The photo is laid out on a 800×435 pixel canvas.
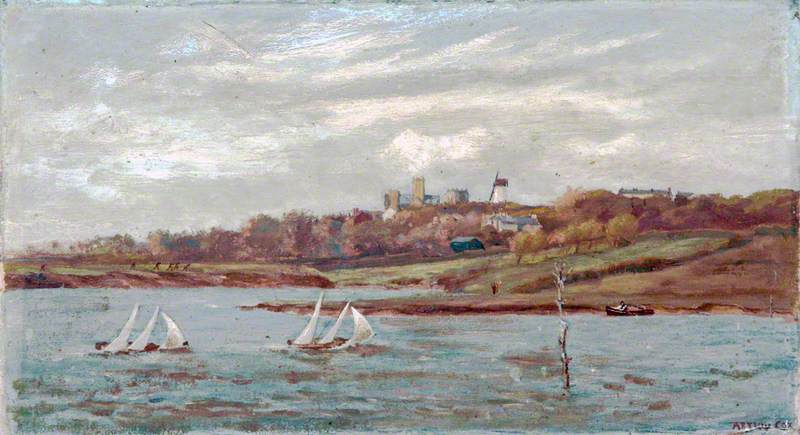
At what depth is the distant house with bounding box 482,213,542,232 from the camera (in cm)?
609

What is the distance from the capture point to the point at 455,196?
241 inches

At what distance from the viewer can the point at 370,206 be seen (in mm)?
6152

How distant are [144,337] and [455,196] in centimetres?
264

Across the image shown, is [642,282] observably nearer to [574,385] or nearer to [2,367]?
[574,385]

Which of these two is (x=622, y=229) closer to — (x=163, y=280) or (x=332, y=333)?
(x=332, y=333)

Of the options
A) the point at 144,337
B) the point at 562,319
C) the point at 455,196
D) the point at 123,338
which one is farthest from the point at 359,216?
the point at 123,338

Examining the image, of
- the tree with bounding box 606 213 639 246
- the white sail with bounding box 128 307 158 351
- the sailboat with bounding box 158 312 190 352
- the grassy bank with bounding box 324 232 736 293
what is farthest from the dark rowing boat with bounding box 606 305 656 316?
the white sail with bounding box 128 307 158 351

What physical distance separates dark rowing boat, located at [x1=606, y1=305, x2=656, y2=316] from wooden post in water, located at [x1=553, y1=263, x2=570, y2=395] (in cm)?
35

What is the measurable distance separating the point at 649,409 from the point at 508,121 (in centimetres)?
247

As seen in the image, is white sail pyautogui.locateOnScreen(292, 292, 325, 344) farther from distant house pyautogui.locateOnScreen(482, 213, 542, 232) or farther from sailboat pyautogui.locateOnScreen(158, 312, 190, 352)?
distant house pyautogui.locateOnScreen(482, 213, 542, 232)

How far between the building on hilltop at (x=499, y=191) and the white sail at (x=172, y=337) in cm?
263

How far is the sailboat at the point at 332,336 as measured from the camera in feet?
19.7

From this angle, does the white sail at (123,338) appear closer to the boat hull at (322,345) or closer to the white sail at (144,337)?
the white sail at (144,337)

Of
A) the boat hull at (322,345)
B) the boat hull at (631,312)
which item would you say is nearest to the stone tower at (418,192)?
the boat hull at (322,345)
